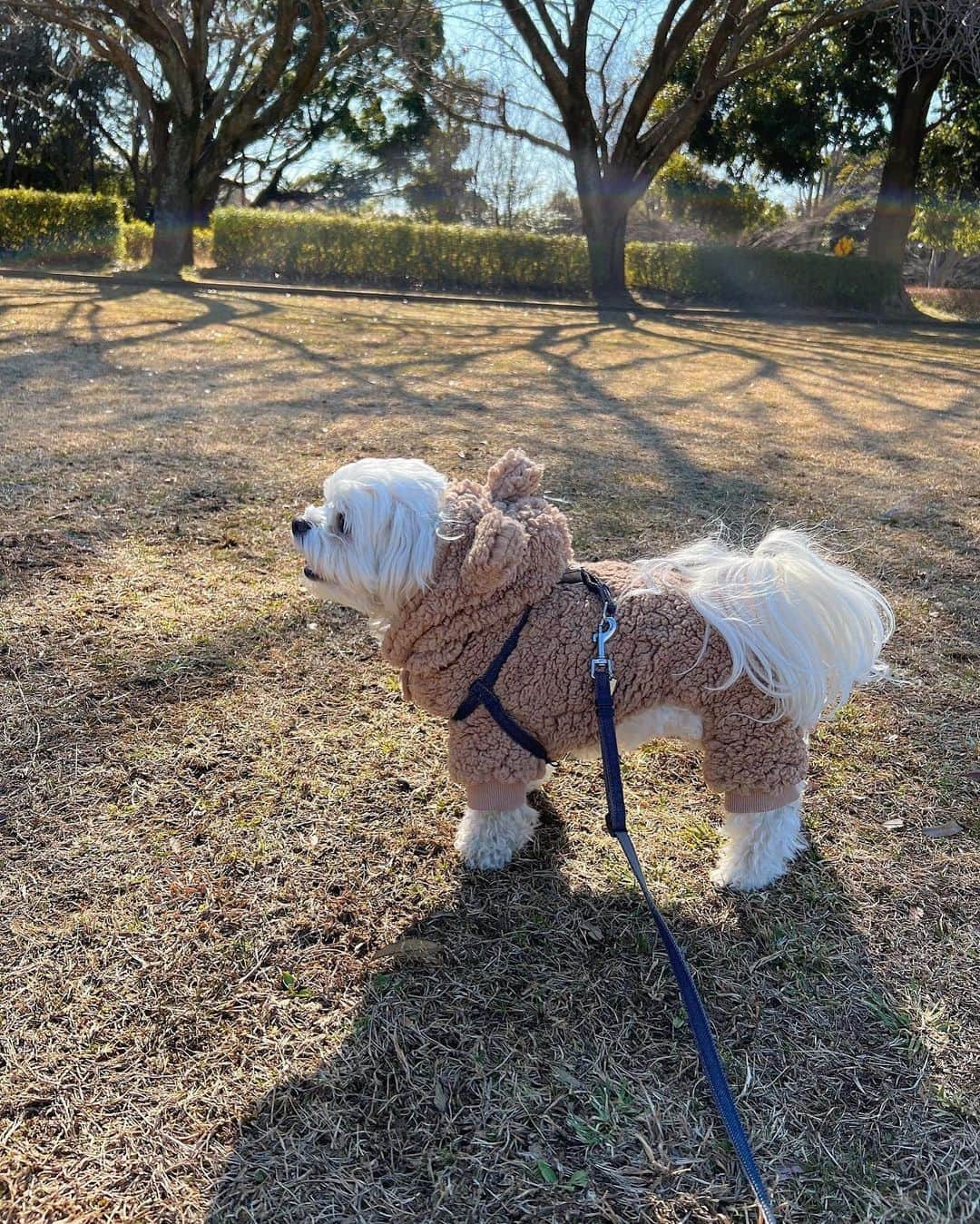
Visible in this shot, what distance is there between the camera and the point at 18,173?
28812 mm

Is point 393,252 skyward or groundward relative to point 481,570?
skyward

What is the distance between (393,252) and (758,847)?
66.3 ft

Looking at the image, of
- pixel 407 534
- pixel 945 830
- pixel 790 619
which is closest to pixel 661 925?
pixel 790 619

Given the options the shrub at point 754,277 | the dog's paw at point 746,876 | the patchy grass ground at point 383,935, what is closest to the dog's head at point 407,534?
the patchy grass ground at point 383,935

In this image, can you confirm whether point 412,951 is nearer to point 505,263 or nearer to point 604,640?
point 604,640

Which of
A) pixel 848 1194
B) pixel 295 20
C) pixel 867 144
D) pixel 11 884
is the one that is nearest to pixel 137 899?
pixel 11 884

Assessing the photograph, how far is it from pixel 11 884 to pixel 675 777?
6.80 ft

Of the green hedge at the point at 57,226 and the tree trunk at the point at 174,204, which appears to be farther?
the green hedge at the point at 57,226

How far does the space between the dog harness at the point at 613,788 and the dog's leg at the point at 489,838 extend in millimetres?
266

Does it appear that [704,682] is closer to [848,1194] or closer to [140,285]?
[848,1194]

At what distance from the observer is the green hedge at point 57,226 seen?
60.7 ft

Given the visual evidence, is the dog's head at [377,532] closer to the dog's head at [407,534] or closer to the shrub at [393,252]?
the dog's head at [407,534]

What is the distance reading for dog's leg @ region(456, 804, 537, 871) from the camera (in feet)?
7.93

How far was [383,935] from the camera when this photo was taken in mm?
2209
